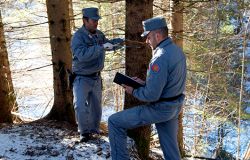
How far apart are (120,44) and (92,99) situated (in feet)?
3.69

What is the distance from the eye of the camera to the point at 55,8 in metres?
6.61

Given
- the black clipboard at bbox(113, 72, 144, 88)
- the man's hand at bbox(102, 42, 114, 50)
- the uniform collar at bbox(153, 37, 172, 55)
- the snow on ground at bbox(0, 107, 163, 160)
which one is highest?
the uniform collar at bbox(153, 37, 172, 55)

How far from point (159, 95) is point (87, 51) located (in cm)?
142

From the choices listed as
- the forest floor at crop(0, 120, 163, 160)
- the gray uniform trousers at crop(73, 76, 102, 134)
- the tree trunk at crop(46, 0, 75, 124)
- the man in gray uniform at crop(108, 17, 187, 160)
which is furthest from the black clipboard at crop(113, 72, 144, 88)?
the tree trunk at crop(46, 0, 75, 124)

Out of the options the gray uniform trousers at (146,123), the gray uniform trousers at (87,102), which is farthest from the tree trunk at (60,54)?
the gray uniform trousers at (146,123)

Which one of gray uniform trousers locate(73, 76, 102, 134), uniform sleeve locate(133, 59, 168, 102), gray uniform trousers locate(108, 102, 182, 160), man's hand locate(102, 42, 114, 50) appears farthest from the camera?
gray uniform trousers locate(73, 76, 102, 134)

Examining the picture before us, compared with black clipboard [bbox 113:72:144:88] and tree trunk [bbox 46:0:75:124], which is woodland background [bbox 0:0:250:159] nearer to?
tree trunk [bbox 46:0:75:124]

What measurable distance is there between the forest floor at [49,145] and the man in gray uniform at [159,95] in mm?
669

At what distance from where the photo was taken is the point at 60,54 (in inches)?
266

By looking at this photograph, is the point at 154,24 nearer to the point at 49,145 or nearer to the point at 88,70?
the point at 88,70

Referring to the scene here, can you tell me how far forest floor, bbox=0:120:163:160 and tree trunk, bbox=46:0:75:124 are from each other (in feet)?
1.65

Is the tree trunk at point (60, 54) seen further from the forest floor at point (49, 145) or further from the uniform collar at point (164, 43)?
the uniform collar at point (164, 43)

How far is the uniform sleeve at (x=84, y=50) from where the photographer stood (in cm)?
523

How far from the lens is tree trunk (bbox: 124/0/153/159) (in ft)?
17.4
